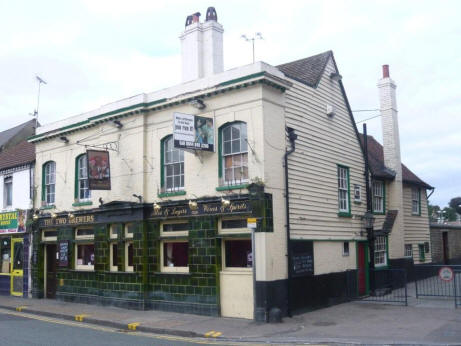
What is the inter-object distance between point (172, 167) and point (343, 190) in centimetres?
658

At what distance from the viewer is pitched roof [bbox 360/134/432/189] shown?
71.6ft

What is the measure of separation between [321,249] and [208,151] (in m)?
5.09

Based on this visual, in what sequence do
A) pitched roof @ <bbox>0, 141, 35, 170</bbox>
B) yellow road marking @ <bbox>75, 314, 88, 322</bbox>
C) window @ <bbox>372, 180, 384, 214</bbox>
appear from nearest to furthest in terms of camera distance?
yellow road marking @ <bbox>75, 314, 88, 322</bbox> < window @ <bbox>372, 180, 384, 214</bbox> < pitched roof @ <bbox>0, 141, 35, 170</bbox>

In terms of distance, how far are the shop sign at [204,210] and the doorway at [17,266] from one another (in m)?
8.95

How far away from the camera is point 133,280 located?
1731cm

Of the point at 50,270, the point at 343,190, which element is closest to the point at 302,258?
the point at 343,190

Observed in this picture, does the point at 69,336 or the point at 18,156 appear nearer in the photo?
the point at 69,336

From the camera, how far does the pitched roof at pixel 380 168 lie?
21828mm

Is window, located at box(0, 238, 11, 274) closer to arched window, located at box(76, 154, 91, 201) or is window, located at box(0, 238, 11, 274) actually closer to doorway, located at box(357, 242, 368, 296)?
arched window, located at box(76, 154, 91, 201)

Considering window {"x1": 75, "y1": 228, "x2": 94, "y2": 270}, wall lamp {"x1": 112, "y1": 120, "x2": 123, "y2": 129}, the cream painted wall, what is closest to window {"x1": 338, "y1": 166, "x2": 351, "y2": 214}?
the cream painted wall

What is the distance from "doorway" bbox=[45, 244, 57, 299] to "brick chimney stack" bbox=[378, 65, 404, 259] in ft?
48.4

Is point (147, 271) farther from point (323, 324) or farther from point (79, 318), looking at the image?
point (323, 324)

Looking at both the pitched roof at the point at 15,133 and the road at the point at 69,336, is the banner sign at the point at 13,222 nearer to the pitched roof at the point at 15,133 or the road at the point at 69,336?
the road at the point at 69,336

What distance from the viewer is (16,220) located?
895 inches
